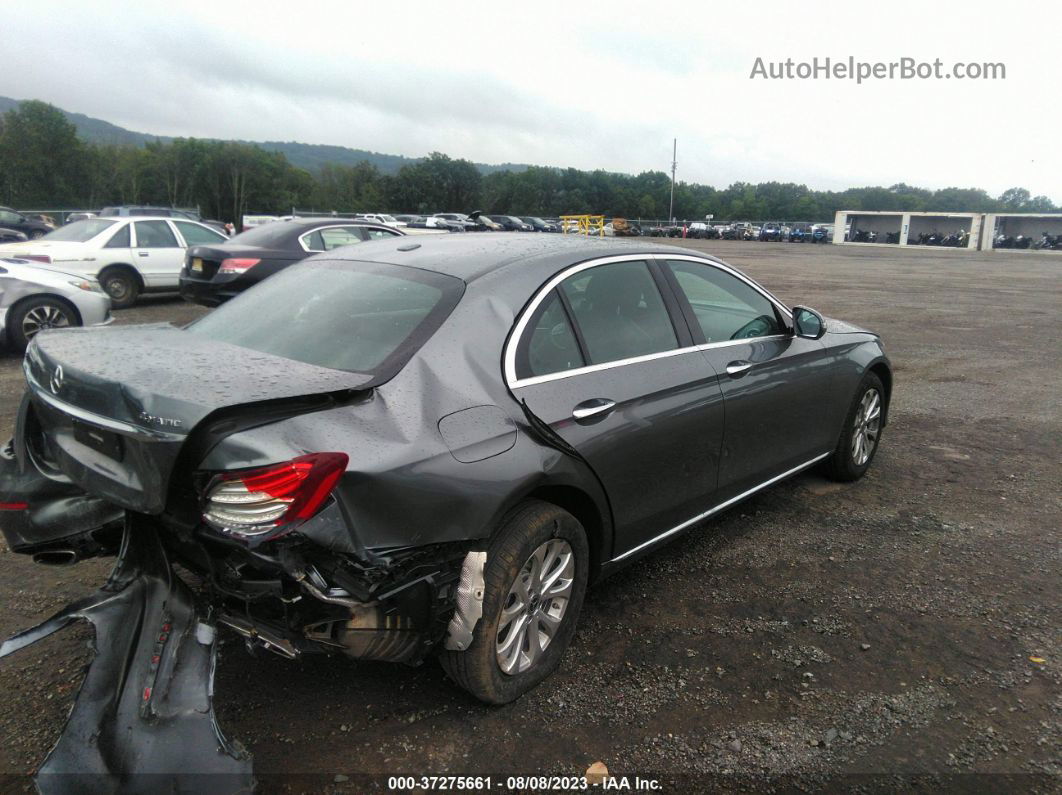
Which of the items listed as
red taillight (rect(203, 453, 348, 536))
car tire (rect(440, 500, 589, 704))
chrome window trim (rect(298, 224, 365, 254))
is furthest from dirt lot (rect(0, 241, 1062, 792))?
chrome window trim (rect(298, 224, 365, 254))

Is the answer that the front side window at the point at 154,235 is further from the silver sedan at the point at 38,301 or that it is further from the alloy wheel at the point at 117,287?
the silver sedan at the point at 38,301

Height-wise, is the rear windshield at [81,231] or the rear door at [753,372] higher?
the rear windshield at [81,231]

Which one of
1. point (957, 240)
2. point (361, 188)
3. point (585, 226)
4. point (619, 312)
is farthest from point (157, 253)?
point (361, 188)

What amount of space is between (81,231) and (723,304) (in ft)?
39.3

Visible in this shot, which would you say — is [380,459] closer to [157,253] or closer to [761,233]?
[157,253]

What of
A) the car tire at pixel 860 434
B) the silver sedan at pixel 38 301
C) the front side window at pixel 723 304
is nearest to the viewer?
the front side window at pixel 723 304

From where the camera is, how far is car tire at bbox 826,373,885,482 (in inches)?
193

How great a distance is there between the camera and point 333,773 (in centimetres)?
245

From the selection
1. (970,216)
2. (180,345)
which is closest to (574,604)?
(180,345)

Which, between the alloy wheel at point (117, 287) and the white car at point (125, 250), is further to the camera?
the alloy wheel at point (117, 287)

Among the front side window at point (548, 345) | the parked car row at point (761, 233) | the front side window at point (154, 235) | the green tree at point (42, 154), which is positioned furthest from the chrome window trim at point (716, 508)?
the green tree at point (42, 154)

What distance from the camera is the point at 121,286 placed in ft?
40.9

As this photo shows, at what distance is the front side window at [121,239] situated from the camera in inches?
482

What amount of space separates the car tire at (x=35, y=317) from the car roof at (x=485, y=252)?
6741 millimetres
